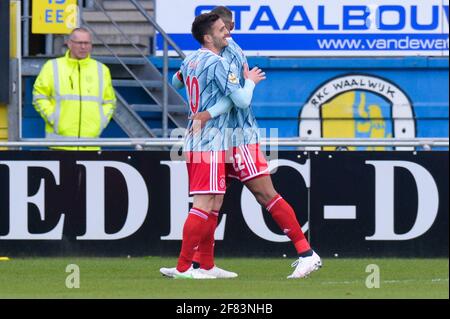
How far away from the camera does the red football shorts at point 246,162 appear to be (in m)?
10.6

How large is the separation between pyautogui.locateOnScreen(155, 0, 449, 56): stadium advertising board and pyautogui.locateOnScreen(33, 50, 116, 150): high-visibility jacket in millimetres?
2371

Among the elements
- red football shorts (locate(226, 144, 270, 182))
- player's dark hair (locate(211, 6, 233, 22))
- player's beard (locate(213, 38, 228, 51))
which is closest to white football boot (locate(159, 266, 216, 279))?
red football shorts (locate(226, 144, 270, 182))

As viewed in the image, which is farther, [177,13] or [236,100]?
[177,13]

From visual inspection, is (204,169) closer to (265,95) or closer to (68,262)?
(68,262)

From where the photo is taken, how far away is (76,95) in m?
14.5

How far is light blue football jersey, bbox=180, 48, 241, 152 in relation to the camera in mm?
10367

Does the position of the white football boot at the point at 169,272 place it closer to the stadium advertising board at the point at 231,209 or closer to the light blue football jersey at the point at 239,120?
the light blue football jersey at the point at 239,120

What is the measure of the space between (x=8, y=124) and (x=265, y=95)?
13.1 ft

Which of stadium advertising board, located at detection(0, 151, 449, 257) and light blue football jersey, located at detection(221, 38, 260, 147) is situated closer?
light blue football jersey, located at detection(221, 38, 260, 147)

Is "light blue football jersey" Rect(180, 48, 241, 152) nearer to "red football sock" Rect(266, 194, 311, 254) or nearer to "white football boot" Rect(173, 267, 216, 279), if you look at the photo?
"red football sock" Rect(266, 194, 311, 254)

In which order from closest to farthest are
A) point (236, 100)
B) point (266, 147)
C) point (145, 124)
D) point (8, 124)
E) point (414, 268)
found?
point (236, 100) → point (414, 268) → point (266, 147) → point (8, 124) → point (145, 124)

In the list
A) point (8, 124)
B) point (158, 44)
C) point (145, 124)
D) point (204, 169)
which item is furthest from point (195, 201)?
point (158, 44)

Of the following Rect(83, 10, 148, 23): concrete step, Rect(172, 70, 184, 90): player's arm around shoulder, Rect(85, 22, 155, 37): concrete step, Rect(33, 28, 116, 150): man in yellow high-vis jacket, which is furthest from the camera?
Rect(83, 10, 148, 23): concrete step

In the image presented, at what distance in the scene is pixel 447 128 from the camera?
654 inches
